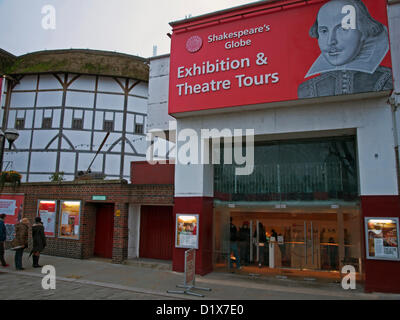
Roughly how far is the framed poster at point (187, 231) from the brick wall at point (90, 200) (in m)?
1.03

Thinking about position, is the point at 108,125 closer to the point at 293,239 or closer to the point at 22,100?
the point at 22,100

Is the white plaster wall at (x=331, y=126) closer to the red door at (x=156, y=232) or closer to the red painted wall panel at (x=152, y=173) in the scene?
the red painted wall panel at (x=152, y=173)

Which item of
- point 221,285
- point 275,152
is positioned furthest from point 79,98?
point 221,285

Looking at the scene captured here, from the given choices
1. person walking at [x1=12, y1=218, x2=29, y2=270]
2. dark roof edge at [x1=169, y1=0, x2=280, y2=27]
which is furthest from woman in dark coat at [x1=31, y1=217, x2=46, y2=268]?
dark roof edge at [x1=169, y1=0, x2=280, y2=27]

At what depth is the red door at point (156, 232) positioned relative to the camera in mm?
11820

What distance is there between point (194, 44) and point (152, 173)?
16.3ft

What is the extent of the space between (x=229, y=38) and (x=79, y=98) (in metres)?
16.1

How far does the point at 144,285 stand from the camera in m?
8.47

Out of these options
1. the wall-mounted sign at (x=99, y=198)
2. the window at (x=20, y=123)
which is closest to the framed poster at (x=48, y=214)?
the wall-mounted sign at (x=99, y=198)

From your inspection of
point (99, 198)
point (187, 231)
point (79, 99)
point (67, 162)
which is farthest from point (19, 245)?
point (79, 99)

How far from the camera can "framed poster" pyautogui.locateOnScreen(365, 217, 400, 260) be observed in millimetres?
7938

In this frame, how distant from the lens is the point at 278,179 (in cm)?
1034

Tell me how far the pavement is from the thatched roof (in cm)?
1605

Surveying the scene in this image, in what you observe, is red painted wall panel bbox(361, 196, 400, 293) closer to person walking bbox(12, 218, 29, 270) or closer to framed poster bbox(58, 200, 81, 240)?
framed poster bbox(58, 200, 81, 240)
